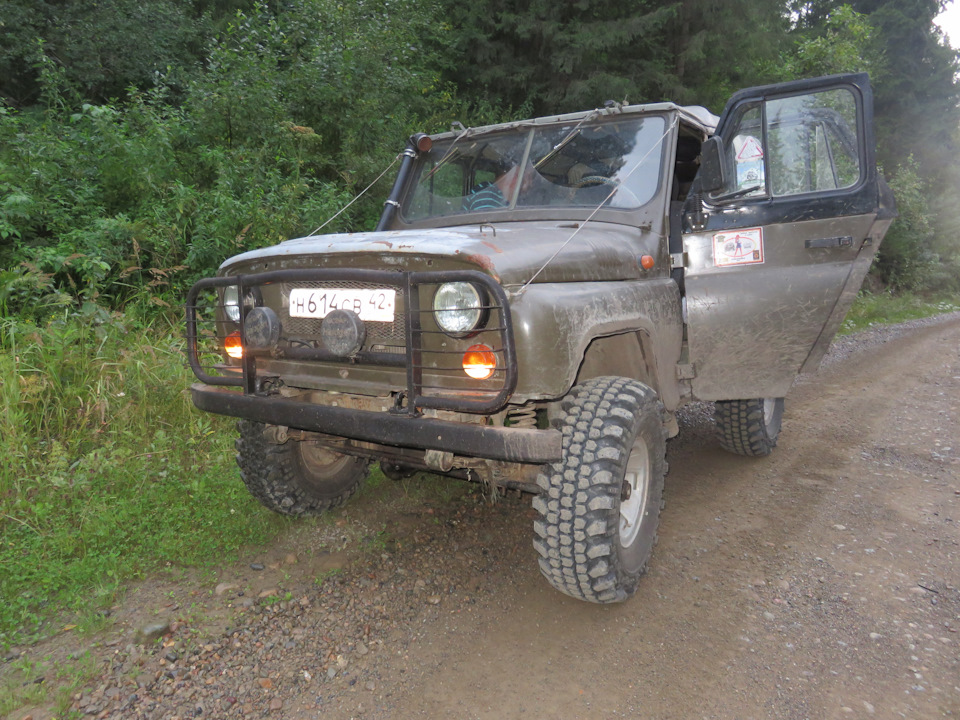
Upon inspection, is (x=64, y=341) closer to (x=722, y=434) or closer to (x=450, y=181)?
(x=450, y=181)

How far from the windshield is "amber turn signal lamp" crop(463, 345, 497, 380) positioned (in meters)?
1.37

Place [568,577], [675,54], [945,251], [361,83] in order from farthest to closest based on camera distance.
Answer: [945,251], [675,54], [361,83], [568,577]

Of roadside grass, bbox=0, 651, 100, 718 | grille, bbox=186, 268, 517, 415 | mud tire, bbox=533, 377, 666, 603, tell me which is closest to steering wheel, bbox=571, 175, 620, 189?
mud tire, bbox=533, 377, 666, 603

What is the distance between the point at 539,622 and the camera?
8.92 feet

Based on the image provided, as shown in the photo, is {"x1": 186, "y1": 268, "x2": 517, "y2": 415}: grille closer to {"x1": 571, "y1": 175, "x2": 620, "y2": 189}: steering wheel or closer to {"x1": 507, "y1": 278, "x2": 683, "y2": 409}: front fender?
{"x1": 507, "y1": 278, "x2": 683, "y2": 409}: front fender

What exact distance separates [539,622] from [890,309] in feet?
48.7

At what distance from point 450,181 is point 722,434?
242 cm

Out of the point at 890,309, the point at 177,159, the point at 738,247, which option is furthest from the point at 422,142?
the point at 890,309

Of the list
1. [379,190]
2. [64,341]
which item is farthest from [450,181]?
[379,190]

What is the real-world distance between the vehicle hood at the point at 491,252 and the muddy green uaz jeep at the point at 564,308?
0.04ft

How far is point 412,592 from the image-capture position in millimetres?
2926

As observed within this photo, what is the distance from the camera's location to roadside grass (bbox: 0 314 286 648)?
10.0 feet

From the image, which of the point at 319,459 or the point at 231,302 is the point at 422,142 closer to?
the point at 231,302

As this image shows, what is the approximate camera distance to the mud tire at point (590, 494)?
253 centimetres
